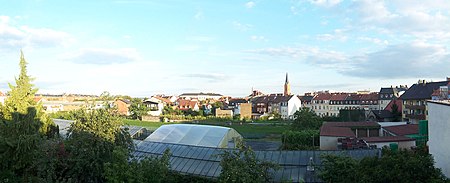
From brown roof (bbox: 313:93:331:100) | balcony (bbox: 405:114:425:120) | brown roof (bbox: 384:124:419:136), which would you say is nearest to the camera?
brown roof (bbox: 384:124:419:136)

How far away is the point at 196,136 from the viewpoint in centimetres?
2528

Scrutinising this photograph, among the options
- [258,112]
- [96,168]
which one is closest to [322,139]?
[96,168]

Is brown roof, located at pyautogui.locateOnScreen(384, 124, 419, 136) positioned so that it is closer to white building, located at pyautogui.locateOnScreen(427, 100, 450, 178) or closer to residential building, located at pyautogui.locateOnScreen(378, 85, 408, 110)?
white building, located at pyautogui.locateOnScreen(427, 100, 450, 178)

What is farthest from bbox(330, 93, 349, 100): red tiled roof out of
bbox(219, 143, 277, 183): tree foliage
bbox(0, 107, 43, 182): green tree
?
bbox(0, 107, 43, 182): green tree

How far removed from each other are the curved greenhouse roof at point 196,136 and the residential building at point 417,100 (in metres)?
40.3

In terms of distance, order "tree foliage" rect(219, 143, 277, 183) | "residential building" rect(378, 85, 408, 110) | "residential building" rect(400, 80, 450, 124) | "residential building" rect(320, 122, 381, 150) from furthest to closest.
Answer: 1. "residential building" rect(378, 85, 408, 110)
2. "residential building" rect(400, 80, 450, 124)
3. "residential building" rect(320, 122, 381, 150)
4. "tree foliage" rect(219, 143, 277, 183)

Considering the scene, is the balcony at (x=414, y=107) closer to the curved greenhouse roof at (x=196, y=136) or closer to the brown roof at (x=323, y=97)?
the brown roof at (x=323, y=97)

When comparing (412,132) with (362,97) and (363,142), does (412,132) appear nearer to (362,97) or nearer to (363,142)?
(363,142)

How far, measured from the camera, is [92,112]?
1753 cm

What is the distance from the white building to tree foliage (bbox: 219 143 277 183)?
635cm

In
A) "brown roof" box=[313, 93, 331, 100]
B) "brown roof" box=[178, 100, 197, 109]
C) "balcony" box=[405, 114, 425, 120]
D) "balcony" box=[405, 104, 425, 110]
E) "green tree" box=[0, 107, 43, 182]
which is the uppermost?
"brown roof" box=[313, 93, 331, 100]

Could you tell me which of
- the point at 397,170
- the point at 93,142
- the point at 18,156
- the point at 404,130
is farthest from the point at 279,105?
the point at 397,170

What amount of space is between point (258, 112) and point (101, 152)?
90.4 meters

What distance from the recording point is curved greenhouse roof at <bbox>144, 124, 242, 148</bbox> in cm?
2452
